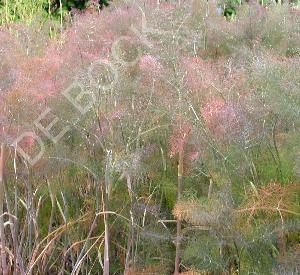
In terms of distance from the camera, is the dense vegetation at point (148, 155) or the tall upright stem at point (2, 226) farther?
the tall upright stem at point (2, 226)

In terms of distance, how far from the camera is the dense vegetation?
278 cm

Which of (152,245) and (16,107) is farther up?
(16,107)

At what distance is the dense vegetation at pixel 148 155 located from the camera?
2.78 metres

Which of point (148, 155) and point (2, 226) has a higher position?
point (148, 155)

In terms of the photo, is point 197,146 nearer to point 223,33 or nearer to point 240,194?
point 240,194

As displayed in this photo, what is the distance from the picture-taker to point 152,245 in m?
3.12

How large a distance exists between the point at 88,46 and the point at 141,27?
10.8 inches

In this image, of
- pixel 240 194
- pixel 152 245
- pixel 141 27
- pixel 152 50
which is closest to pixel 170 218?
pixel 152 245

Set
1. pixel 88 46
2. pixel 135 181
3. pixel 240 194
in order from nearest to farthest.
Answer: pixel 240 194
pixel 135 181
pixel 88 46

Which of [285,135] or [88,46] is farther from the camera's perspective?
[88,46]

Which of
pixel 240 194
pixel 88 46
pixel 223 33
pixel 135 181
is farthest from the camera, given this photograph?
pixel 223 33

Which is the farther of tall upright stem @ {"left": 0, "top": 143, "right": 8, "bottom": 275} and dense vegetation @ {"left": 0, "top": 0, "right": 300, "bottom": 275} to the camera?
tall upright stem @ {"left": 0, "top": 143, "right": 8, "bottom": 275}

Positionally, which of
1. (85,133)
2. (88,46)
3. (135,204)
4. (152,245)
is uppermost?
(88,46)

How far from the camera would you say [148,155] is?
3.08m
